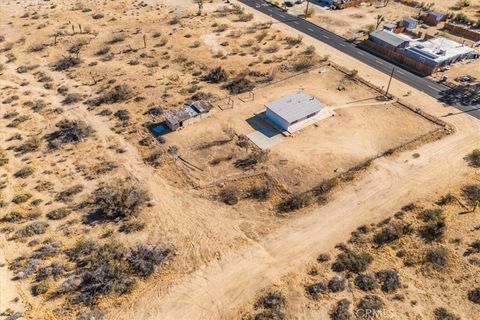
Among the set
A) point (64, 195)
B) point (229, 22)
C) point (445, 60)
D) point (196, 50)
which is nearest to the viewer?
point (64, 195)

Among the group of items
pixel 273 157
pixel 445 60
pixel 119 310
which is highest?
pixel 445 60

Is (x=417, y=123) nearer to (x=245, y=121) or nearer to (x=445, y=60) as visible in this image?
(x=445, y=60)

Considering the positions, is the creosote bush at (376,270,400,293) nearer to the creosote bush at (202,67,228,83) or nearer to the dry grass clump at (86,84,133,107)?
the creosote bush at (202,67,228,83)

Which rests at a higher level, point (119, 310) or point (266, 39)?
point (266, 39)

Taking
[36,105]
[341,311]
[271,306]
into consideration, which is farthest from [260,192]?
[36,105]

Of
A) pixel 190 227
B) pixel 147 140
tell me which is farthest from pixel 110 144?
pixel 190 227

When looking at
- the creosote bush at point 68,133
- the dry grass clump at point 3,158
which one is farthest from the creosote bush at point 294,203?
the dry grass clump at point 3,158

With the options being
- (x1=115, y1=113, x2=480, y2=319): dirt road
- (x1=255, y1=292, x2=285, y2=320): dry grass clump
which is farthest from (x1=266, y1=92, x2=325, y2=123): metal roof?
(x1=255, y1=292, x2=285, y2=320): dry grass clump

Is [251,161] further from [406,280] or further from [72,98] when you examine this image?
[72,98]
